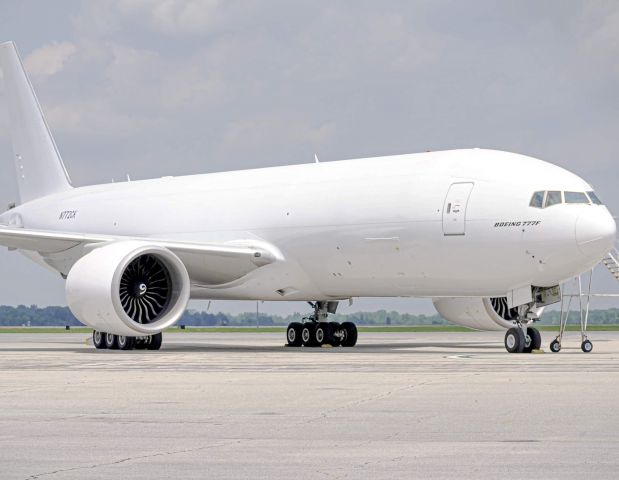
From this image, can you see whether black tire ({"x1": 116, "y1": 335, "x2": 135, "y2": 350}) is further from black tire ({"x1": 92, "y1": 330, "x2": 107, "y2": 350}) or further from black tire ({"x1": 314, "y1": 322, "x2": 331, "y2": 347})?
black tire ({"x1": 314, "y1": 322, "x2": 331, "y2": 347})

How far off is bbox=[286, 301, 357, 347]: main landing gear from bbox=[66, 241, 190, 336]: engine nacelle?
4.39 meters

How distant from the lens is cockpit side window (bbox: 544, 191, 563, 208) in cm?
2402

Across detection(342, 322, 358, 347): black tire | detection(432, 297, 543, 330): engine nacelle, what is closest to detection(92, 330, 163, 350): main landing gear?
detection(342, 322, 358, 347): black tire

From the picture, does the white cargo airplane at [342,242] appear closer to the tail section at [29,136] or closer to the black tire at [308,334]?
the black tire at [308,334]

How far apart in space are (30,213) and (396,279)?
16058mm

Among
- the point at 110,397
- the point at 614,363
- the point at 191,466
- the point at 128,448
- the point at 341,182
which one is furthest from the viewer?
the point at 341,182

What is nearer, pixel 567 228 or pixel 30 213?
pixel 567 228

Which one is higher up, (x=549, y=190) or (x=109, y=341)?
(x=549, y=190)

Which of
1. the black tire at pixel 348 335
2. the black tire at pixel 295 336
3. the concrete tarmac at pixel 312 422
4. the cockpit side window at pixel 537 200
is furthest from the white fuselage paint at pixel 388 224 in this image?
the concrete tarmac at pixel 312 422

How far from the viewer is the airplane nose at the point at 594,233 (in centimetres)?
2356

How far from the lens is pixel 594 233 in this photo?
2361 centimetres

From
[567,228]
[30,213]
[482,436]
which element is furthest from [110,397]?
[30,213]

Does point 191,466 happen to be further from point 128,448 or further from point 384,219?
point 384,219

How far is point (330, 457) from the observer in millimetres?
8609
